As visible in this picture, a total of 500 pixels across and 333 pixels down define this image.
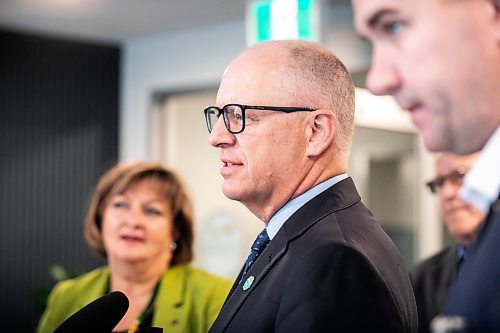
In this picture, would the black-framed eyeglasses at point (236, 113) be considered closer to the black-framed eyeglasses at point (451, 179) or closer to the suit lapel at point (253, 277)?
the suit lapel at point (253, 277)

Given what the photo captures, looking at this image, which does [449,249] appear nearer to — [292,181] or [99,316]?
[292,181]

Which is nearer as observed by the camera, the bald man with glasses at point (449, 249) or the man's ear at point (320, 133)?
the man's ear at point (320, 133)

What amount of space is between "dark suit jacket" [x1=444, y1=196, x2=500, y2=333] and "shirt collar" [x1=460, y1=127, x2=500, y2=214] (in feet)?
0.04

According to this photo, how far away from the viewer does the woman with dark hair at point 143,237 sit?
217cm

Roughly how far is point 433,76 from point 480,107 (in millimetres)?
48

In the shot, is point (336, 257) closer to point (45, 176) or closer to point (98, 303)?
point (98, 303)

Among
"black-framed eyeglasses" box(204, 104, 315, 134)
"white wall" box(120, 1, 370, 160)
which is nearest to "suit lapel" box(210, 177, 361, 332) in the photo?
"black-framed eyeglasses" box(204, 104, 315, 134)

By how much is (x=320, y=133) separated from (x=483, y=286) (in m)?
0.64

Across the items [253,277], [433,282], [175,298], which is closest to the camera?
[253,277]

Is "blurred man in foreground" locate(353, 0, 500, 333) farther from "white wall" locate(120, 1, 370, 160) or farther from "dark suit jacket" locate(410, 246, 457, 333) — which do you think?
"white wall" locate(120, 1, 370, 160)

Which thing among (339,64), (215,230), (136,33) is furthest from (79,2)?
(339,64)

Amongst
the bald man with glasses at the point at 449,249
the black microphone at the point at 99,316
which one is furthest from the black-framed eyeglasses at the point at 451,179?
the black microphone at the point at 99,316

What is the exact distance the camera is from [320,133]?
4.23ft

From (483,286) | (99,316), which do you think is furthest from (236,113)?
(483,286)
